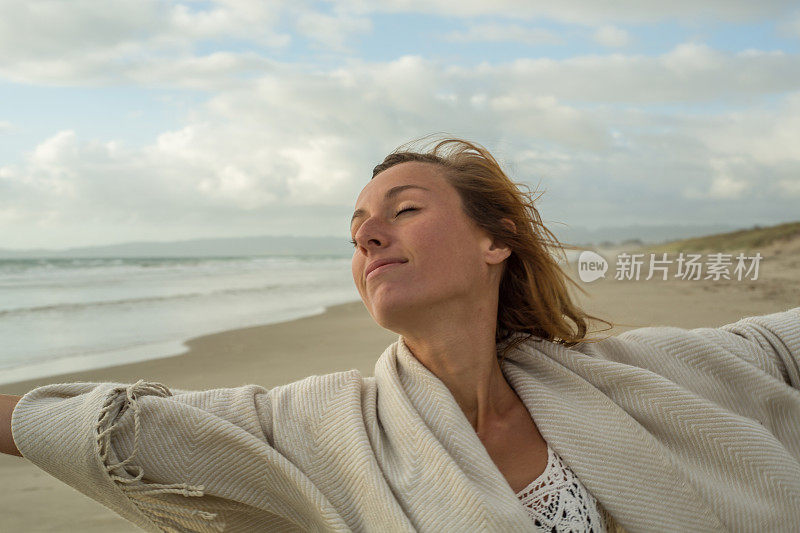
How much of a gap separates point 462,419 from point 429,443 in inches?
5.6

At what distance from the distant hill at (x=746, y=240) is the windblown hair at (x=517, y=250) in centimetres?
2047

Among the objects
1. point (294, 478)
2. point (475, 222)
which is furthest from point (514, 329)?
point (294, 478)

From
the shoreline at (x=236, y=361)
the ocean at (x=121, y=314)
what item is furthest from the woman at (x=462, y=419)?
the ocean at (x=121, y=314)

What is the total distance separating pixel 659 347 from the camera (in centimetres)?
244

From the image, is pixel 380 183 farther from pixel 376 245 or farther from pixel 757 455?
pixel 757 455

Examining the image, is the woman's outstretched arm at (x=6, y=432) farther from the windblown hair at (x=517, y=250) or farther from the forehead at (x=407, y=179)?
the windblown hair at (x=517, y=250)

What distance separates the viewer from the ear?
89.9 inches

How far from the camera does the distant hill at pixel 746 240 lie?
2061 cm

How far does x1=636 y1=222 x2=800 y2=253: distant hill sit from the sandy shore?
26.7 feet

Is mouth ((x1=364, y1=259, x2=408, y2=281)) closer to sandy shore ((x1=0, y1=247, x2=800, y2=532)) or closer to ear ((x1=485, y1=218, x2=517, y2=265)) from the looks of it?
ear ((x1=485, y1=218, x2=517, y2=265))

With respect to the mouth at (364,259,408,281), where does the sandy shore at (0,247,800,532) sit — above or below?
below

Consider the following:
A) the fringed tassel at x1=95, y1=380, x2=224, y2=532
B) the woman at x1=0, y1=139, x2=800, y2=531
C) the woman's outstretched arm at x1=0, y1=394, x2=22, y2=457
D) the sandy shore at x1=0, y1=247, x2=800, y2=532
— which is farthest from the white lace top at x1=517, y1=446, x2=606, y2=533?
the woman's outstretched arm at x1=0, y1=394, x2=22, y2=457

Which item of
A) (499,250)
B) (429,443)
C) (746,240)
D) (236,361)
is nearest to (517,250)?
(499,250)

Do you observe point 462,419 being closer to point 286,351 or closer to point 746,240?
point 286,351
